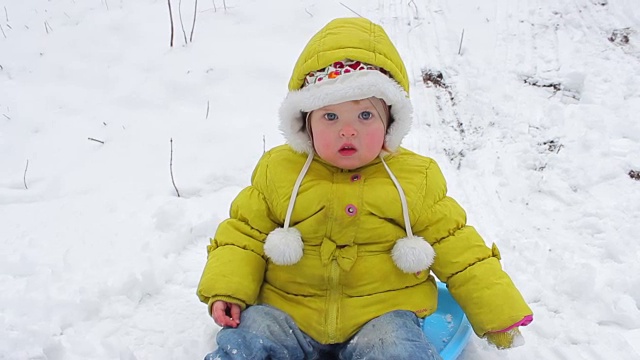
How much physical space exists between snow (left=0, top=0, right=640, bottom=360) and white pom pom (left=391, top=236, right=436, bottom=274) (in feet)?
1.28

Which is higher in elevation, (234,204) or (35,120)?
(234,204)

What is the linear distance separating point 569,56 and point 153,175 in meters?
2.36

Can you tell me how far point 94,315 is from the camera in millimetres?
1935

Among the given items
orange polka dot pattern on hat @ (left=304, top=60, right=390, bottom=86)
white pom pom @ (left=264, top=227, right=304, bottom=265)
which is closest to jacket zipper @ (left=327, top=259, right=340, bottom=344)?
white pom pom @ (left=264, top=227, right=304, bottom=265)

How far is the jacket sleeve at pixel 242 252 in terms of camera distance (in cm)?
169

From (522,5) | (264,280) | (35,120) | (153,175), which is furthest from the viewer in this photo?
(522,5)

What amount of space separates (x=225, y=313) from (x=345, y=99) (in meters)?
0.70

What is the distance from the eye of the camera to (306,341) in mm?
1669

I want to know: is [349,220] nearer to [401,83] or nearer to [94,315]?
[401,83]

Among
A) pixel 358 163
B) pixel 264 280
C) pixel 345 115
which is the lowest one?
pixel 264 280

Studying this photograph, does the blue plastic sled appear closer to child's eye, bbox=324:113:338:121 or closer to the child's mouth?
the child's mouth

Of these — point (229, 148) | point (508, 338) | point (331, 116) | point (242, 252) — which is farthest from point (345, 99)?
point (229, 148)

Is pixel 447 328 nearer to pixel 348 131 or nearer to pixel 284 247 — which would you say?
pixel 284 247

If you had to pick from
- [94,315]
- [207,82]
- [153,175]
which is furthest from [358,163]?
[207,82]
